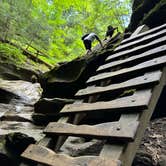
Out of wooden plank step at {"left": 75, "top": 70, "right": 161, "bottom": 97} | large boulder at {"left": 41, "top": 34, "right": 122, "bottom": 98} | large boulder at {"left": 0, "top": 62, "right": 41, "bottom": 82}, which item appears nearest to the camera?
wooden plank step at {"left": 75, "top": 70, "right": 161, "bottom": 97}

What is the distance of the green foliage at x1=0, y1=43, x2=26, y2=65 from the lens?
1114cm

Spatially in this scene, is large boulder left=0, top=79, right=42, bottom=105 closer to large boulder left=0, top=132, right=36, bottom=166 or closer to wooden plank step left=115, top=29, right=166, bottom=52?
wooden plank step left=115, top=29, right=166, bottom=52

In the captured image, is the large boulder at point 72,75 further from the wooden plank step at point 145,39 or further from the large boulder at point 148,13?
the large boulder at point 148,13

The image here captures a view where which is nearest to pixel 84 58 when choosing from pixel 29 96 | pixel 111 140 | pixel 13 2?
pixel 111 140

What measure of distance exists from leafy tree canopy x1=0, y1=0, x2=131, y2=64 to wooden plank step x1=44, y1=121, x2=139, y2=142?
364 inches

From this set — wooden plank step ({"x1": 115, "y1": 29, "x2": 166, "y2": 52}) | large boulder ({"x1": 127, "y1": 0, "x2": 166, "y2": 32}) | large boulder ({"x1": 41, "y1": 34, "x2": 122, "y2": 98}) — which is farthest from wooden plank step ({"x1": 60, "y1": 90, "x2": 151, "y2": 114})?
large boulder ({"x1": 127, "y1": 0, "x2": 166, "y2": 32})

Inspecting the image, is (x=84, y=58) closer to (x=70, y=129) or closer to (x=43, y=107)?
(x=43, y=107)

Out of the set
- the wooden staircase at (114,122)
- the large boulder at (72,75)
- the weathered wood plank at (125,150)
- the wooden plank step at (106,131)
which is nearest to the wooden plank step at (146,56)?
the wooden staircase at (114,122)

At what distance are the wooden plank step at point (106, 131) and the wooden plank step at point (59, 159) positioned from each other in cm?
23

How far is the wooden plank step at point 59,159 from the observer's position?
1.90 metres

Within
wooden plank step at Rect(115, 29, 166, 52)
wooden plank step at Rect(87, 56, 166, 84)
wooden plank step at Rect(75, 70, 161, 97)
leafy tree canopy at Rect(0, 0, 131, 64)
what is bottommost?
wooden plank step at Rect(75, 70, 161, 97)

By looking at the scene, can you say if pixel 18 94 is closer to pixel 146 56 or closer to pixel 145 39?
pixel 145 39

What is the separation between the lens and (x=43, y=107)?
5297mm

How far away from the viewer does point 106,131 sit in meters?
2.21
